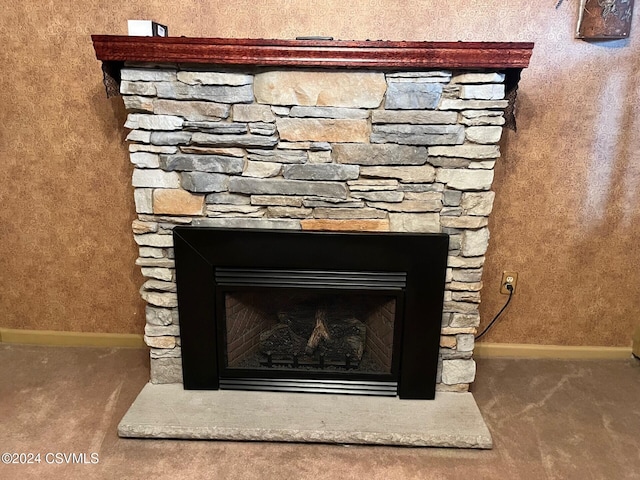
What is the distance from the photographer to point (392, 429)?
1.73 metres

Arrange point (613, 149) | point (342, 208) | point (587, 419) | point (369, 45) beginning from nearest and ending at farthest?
point (369, 45) < point (342, 208) < point (587, 419) < point (613, 149)

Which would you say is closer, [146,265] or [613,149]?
[146,265]

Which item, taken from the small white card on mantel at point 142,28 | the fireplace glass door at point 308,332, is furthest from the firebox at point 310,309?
Result: the small white card on mantel at point 142,28

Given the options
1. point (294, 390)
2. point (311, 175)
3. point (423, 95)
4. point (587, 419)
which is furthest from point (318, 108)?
point (587, 419)

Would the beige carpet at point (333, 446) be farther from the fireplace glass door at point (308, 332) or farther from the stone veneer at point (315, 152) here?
the stone veneer at point (315, 152)

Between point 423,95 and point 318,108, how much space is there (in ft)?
1.19

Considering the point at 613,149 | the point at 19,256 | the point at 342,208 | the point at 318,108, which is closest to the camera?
the point at 318,108

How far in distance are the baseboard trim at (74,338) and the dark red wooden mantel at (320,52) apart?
141 centimetres

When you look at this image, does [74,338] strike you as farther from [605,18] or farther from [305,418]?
[605,18]

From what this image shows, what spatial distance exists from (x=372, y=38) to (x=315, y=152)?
0.64 m

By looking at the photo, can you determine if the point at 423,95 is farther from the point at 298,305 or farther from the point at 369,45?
the point at 298,305

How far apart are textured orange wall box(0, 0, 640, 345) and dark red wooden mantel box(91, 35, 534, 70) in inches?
18.7

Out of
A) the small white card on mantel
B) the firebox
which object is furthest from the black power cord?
the small white card on mantel

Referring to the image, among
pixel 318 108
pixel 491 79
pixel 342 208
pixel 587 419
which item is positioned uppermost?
pixel 491 79
